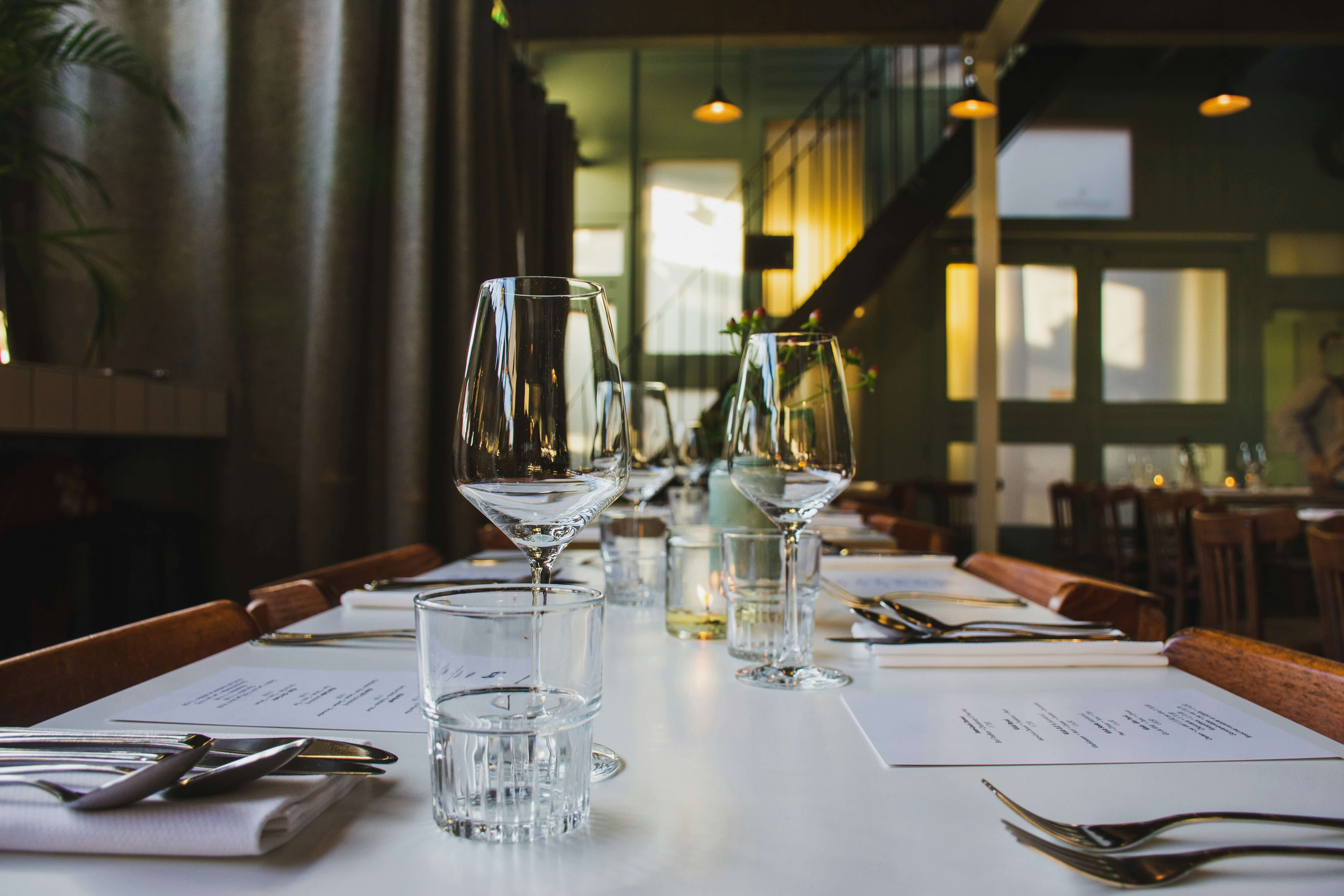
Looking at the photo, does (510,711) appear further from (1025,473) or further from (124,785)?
(1025,473)

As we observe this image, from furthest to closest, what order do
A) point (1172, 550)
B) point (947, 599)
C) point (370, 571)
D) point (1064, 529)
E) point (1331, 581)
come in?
point (1064, 529) → point (1172, 550) → point (1331, 581) → point (370, 571) → point (947, 599)

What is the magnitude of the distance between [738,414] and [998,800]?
443 millimetres

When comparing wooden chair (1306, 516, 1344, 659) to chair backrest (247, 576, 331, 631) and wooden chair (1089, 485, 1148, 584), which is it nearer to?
chair backrest (247, 576, 331, 631)

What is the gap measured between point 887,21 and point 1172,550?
3.32 meters

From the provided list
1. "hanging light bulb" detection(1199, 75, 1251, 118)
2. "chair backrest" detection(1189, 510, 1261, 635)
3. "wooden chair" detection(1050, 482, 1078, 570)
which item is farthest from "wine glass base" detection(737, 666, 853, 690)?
"hanging light bulb" detection(1199, 75, 1251, 118)

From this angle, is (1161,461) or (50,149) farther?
(1161,461)

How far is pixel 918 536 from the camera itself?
7.20 ft

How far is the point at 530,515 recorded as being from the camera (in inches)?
22.1

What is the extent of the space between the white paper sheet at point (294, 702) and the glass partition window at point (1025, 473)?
7084 millimetres

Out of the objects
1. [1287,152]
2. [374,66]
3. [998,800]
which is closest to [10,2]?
[374,66]

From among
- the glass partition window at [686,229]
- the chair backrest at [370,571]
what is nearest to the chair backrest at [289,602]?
the chair backrest at [370,571]

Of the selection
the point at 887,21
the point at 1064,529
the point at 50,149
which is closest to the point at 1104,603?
the point at 50,149

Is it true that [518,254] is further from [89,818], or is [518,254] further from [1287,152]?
[1287,152]

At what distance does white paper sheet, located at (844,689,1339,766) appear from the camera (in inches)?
21.6
